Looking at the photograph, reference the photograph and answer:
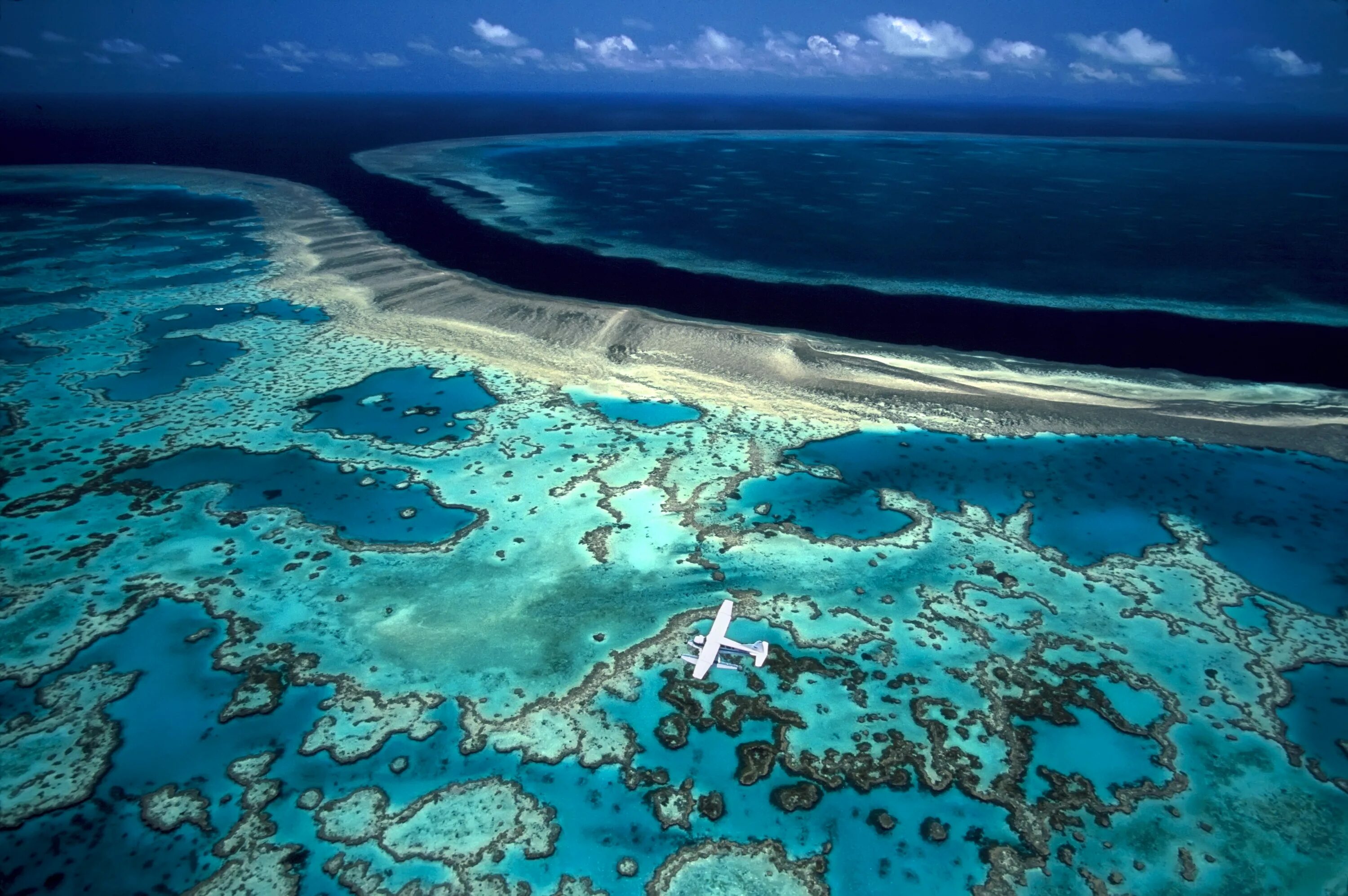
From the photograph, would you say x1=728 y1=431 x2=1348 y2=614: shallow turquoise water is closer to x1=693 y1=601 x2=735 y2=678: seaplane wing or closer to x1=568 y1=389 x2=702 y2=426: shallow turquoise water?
x1=568 y1=389 x2=702 y2=426: shallow turquoise water

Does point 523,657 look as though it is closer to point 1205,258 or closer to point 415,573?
point 415,573

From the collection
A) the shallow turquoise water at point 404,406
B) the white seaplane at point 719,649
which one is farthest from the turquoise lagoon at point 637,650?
the white seaplane at point 719,649

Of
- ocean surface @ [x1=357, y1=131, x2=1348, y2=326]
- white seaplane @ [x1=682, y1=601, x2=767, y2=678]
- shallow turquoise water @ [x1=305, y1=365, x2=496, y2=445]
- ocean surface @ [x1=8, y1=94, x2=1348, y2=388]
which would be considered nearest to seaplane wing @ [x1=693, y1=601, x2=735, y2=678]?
white seaplane @ [x1=682, y1=601, x2=767, y2=678]

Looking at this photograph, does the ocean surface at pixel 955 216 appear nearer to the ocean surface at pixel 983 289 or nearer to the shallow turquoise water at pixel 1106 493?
the ocean surface at pixel 983 289

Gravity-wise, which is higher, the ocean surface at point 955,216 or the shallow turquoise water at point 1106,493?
the ocean surface at point 955,216

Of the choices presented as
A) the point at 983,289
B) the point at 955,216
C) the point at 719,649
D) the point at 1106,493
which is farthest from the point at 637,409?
the point at 955,216

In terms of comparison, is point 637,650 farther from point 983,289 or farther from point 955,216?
point 955,216

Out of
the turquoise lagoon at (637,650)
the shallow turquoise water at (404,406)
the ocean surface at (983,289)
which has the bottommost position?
the turquoise lagoon at (637,650)

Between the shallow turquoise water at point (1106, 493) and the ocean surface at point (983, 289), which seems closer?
the shallow turquoise water at point (1106, 493)

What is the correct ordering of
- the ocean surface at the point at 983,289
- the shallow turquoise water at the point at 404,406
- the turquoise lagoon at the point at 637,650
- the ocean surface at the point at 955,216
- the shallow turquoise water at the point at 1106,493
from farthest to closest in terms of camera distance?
the ocean surface at the point at 955,216 < the ocean surface at the point at 983,289 < the shallow turquoise water at the point at 404,406 < the shallow turquoise water at the point at 1106,493 < the turquoise lagoon at the point at 637,650
